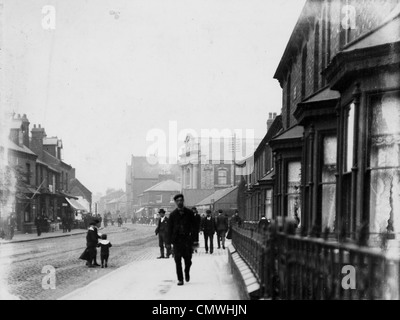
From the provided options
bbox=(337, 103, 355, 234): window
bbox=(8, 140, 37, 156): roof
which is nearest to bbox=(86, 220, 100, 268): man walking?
bbox=(337, 103, 355, 234): window

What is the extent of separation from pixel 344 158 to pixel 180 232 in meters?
3.47

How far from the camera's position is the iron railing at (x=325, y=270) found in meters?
3.29

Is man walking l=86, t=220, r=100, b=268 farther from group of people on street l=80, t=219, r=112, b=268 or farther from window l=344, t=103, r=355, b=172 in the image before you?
window l=344, t=103, r=355, b=172

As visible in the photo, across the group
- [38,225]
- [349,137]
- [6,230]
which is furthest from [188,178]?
[349,137]

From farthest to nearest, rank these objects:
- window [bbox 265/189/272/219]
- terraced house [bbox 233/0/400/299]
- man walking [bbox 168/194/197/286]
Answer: window [bbox 265/189/272/219] < man walking [bbox 168/194/197/286] < terraced house [bbox 233/0/400/299]

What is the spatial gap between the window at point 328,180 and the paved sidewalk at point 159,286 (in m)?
2.80

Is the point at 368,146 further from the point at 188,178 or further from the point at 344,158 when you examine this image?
the point at 188,178

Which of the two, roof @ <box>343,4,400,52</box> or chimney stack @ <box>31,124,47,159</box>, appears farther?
chimney stack @ <box>31,124,47,159</box>

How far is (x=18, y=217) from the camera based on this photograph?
122 ft

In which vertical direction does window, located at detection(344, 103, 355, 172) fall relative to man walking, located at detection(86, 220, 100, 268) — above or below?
above

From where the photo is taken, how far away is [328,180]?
40.9ft

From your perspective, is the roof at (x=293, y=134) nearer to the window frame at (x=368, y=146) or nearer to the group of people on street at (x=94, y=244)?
the group of people on street at (x=94, y=244)

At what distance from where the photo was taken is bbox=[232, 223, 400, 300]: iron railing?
3.29 meters

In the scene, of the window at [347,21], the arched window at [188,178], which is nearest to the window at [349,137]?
the window at [347,21]
